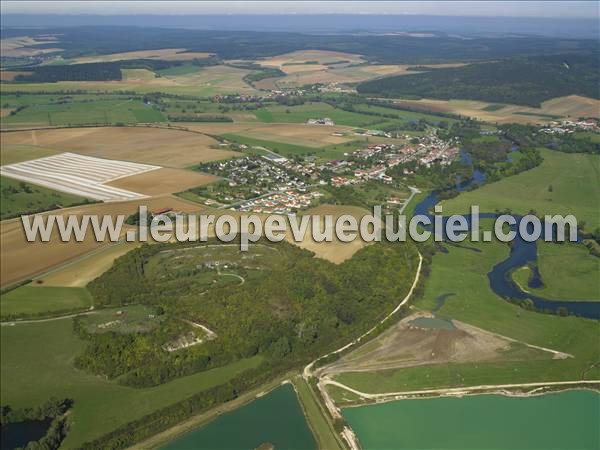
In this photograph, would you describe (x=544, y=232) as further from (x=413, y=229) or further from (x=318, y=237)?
(x=318, y=237)

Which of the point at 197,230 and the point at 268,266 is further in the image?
the point at 197,230

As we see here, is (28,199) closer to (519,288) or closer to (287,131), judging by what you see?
(519,288)

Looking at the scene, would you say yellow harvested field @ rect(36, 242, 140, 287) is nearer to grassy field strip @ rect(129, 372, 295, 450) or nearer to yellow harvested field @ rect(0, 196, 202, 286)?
yellow harvested field @ rect(0, 196, 202, 286)

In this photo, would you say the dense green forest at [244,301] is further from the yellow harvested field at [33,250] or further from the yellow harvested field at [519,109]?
the yellow harvested field at [519,109]

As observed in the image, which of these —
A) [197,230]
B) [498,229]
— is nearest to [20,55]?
[197,230]

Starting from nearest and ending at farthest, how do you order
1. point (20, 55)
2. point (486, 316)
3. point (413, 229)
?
point (486, 316), point (413, 229), point (20, 55)

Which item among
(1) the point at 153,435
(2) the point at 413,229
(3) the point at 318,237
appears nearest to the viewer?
(1) the point at 153,435
